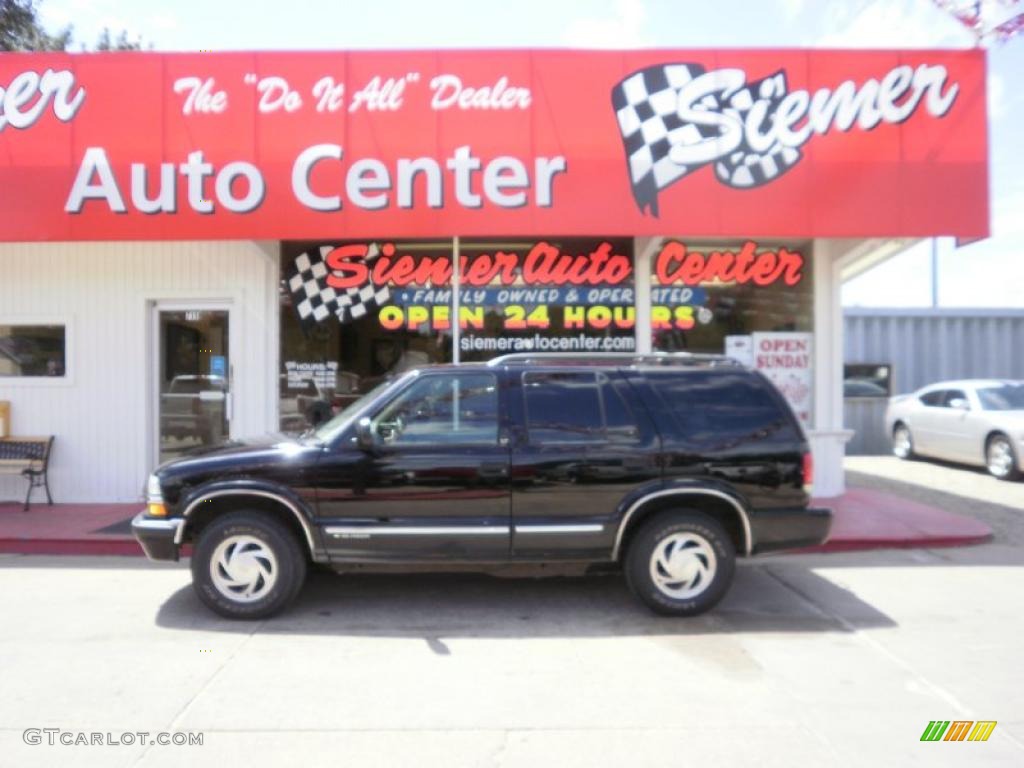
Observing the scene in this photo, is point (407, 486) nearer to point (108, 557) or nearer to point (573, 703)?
point (573, 703)

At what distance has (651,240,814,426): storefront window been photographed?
31.9 ft

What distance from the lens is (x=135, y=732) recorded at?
384 centimetres

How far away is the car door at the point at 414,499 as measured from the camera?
5512 millimetres

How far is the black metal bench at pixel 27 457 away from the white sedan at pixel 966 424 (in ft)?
42.8

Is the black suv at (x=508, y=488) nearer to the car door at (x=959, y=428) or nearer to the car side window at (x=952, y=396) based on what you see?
the car door at (x=959, y=428)

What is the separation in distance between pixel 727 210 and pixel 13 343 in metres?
8.55

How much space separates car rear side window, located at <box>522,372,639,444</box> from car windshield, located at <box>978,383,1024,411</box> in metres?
9.71

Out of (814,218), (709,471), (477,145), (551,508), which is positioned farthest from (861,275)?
(551,508)

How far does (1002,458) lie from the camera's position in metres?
12.2

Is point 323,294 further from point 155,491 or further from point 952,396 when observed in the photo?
point 952,396

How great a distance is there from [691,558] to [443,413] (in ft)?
6.56

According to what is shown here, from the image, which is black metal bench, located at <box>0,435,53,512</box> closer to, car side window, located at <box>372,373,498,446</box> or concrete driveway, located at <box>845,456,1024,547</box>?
car side window, located at <box>372,373,498,446</box>

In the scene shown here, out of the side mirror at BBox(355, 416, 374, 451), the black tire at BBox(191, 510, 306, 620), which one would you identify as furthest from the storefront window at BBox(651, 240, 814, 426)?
the black tire at BBox(191, 510, 306, 620)

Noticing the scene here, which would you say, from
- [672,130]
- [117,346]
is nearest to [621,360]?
[672,130]
